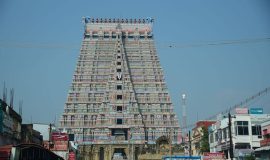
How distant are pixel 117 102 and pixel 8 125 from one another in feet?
224

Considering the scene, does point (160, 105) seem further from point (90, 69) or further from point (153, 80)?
point (90, 69)

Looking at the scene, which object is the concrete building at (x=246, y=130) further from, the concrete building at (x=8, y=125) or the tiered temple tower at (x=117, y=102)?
the tiered temple tower at (x=117, y=102)

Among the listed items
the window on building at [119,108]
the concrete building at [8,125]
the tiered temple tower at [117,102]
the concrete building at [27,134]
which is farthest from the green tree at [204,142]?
the concrete building at [8,125]

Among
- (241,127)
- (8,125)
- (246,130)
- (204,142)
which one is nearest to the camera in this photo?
(8,125)

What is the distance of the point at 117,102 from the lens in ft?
410

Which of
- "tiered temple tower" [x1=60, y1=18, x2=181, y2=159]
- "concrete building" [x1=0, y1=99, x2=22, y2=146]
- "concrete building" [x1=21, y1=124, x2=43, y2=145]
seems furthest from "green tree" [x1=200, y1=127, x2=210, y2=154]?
"concrete building" [x1=0, y1=99, x2=22, y2=146]

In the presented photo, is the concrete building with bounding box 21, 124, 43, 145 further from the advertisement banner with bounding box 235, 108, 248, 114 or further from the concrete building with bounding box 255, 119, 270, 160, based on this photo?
the concrete building with bounding box 255, 119, 270, 160

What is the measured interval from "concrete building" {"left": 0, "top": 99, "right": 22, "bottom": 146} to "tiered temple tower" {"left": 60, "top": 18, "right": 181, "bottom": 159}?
5216cm

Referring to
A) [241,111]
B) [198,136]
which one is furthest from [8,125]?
[198,136]

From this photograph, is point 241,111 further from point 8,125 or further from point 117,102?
point 117,102

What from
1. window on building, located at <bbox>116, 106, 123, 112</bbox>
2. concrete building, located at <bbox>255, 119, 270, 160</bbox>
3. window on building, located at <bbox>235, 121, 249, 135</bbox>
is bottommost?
concrete building, located at <bbox>255, 119, 270, 160</bbox>

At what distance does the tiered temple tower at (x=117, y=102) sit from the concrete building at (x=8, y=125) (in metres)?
52.2

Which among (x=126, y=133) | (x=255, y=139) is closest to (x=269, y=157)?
(x=255, y=139)

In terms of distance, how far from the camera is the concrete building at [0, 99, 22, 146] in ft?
176
